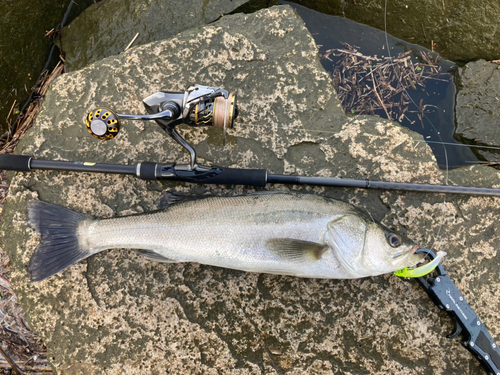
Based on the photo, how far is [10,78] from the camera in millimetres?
3910

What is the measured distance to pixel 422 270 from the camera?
2789 mm

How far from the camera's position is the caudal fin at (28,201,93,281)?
2.91 m

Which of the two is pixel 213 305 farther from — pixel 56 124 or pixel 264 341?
pixel 56 124

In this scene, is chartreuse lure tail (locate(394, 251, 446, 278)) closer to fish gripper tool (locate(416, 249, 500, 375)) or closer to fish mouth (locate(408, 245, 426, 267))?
fish mouth (locate(408, 245, 426, 267))

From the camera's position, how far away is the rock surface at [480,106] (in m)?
3.61

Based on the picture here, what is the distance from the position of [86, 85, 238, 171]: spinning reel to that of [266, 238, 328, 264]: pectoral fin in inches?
39.4

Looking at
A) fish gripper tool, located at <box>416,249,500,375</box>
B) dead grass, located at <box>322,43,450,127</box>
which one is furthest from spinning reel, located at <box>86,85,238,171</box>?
fish gripper tool, located at <box>416,249,500,375</box>

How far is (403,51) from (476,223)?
2.12 metres

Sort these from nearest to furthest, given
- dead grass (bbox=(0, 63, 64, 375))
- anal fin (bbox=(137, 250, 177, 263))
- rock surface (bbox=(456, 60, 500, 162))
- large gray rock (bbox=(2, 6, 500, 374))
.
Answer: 1. anal fin (bbox=(137, 250, 177, 263))
2. large gray rock (bbox=(2, 6, 500, 374))
3. rock surface (bbox=(456, 60, 500, 162))
4. dead grass (bbox=(0, 63, 64, 375))

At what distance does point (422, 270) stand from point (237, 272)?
1588 millimetres

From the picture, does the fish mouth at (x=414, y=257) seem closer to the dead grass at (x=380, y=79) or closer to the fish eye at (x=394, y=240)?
the fish eye at (x=394, y=240)

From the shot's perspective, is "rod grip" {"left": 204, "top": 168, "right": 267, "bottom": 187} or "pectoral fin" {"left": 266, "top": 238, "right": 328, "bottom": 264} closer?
"pectoral fin" {"left": 266, "top": 238, "right": 328, "bottom": 264}

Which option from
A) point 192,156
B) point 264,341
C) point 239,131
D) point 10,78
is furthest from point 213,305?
point 10,78

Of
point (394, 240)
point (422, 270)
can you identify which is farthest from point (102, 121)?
point (422, 270)
